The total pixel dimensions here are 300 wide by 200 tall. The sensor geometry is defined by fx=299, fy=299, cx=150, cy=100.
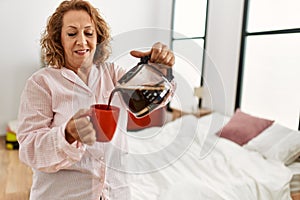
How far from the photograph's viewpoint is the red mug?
35 cm

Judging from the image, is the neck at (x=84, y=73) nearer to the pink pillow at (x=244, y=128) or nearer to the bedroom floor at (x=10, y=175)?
the bedroom floor at (x=10, y=175)

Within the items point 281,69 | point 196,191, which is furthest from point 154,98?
point 281,69

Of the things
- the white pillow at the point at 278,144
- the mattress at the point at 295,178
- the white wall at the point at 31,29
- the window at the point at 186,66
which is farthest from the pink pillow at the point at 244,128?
the window at the point at 186,66

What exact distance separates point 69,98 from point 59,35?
0.31 feet

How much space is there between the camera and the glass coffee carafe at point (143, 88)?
0.39 metres

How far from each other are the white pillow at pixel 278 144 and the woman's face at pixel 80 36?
115 centimetres

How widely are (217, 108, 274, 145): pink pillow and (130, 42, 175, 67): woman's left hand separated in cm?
120

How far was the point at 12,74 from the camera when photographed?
73 centimetres

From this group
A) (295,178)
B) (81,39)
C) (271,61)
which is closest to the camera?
(81,39)

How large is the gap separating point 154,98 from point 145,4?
1.38 feet

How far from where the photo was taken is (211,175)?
1.23 meters

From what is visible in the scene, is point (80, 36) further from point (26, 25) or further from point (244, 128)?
point (244, 128)

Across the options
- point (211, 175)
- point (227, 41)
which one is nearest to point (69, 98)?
point (211, 175)

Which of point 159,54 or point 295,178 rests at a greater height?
point 159,54
